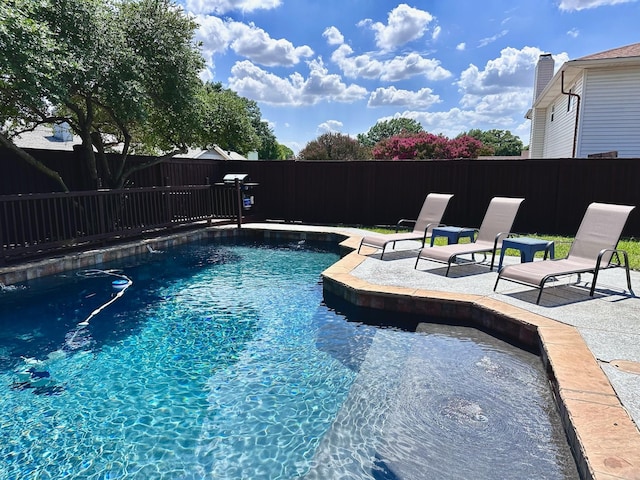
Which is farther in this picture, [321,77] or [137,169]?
[321,77]

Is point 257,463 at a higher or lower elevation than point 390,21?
lower

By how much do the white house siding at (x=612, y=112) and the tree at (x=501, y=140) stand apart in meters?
61.5

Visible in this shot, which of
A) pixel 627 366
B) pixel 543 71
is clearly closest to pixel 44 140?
pixel 627 366

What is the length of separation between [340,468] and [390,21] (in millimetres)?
15980

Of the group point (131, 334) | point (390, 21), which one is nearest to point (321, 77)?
point (390, 21)

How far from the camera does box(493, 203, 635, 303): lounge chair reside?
4.47 metres

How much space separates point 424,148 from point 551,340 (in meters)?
25.5

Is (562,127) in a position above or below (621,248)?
above

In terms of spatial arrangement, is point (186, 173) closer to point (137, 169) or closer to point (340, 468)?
point (137, 169)

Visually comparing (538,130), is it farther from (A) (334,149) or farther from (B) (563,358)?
(A) (334,149)

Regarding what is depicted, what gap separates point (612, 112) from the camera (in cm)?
1152

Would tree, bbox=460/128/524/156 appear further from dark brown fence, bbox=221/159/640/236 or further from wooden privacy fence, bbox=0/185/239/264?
wooden privacy fence, bbox=0/185/239/264

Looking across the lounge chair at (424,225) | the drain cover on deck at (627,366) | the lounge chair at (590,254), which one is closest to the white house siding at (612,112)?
the lounge chair at (424,225)

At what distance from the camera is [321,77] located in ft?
88.0
